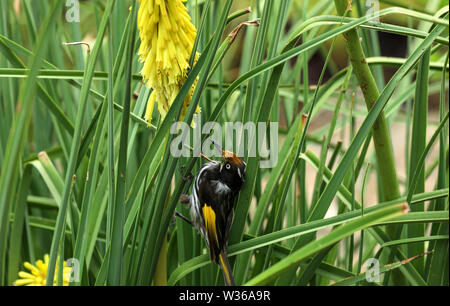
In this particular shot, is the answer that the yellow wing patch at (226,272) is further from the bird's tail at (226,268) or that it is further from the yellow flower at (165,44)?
the yellow flower at (165,44)

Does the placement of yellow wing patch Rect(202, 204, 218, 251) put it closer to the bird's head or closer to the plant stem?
the bird's head

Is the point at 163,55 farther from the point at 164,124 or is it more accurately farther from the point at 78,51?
the point at 78,51

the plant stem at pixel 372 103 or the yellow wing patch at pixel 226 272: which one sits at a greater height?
the plant stem at pixel 372 103

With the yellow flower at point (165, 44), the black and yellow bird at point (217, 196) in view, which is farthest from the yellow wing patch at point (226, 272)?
the yellow flower at point (165, 44)

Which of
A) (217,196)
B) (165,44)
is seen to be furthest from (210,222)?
(165,44)

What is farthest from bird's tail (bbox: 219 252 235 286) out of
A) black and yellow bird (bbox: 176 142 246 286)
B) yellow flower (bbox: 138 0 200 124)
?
yellow flower (bbox: 138 0 200 124)

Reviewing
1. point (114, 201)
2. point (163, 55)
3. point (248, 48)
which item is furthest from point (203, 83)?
point (248, 48)
